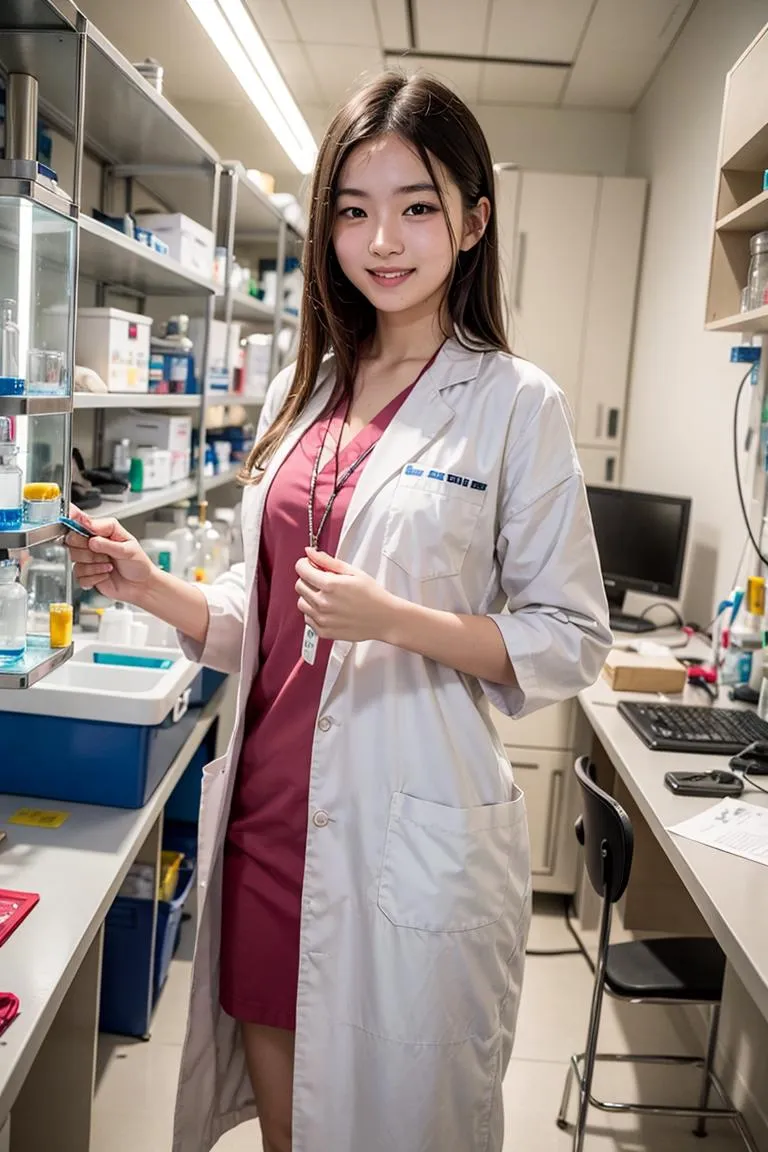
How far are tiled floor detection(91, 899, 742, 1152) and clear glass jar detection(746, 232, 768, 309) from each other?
6.07ft

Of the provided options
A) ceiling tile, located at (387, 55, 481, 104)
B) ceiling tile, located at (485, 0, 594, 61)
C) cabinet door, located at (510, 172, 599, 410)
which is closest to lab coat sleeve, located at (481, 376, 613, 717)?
ceiling tile, located at (485, 0, 594, 61)

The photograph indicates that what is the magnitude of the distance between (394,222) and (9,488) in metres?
0.70

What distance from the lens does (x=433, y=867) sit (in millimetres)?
1209

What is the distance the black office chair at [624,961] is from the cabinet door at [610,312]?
2716 mm

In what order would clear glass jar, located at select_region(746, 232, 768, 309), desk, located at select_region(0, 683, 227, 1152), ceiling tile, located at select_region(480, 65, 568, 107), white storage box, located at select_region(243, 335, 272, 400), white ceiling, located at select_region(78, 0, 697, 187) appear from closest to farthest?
desk, located at select_region(0, 683, 227, 1152)
clear glass jar, located at select_region(746, 232, 768, 309)
white ceiling, located at select_region(78, 0, 697, 187)
white storage box, located at select_region(243, 335, 272, 400)
ceiling tile, located at select_region(480, 65, 568, 107)

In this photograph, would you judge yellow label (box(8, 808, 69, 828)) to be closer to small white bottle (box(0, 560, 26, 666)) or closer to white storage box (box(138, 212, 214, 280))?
small white bottle (box(0, 560, 26, 666))

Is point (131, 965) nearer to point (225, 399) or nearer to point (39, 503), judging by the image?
point (39, 503)

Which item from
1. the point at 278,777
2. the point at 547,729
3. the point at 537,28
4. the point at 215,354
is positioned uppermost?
the point at 537,28

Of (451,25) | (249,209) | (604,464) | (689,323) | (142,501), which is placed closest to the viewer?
(142,501)

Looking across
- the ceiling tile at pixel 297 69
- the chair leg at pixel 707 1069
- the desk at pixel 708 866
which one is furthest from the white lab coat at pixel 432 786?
the ceiling tile at pixel 297 69

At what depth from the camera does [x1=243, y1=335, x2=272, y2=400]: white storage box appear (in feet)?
12.9

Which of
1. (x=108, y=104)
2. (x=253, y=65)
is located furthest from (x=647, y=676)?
(x=253, y=65)

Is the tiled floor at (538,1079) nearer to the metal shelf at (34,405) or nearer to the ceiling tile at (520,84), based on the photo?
the metal shelf at (34,405)

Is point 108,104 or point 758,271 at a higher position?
point 108,104
